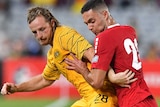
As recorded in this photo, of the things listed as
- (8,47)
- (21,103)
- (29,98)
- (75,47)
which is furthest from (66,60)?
(8,47)

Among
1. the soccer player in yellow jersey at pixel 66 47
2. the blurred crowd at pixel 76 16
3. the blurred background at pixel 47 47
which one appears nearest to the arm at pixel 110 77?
the soccer player in yellow jersey at pixel 66 47

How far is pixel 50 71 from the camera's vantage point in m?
7.84

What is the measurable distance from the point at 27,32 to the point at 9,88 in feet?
40.5

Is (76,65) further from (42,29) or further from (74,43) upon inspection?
(42,29)

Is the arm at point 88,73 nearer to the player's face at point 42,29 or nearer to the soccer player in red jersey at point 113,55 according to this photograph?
the soccer player in red jersey at point 113,55

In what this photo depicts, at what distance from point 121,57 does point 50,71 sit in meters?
1.35

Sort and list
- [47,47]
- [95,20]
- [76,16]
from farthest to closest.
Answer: [76,16] < [47,47] < [95,20]

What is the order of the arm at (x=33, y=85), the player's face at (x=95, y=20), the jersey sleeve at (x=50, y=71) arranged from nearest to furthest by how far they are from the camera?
the player's face at (x=95, y=20)
the jersey sleeve at (x=50, y=71)
the arm at (x=33, y=85)

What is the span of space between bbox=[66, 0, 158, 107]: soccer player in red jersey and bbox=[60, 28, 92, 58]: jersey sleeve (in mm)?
201

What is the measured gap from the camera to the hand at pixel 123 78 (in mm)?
6727

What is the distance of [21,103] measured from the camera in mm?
15883

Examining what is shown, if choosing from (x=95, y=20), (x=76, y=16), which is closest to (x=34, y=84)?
(x=95, y=20)

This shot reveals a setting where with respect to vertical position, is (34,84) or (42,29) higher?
(42,29)

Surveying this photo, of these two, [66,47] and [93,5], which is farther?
[66,47]
